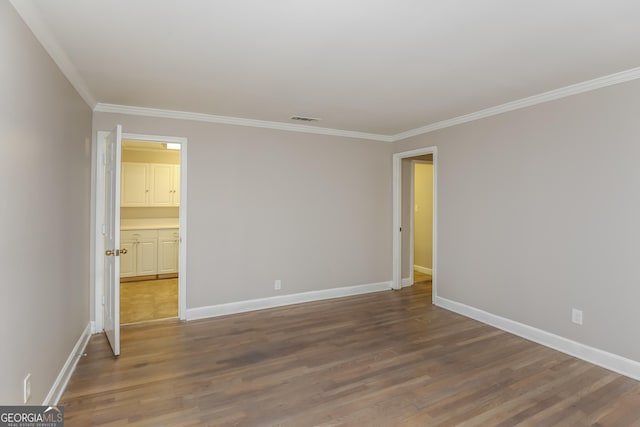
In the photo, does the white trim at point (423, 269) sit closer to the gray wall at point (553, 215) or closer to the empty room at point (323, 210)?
the empty room at point (323, 210)

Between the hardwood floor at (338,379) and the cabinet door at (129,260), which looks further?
the cabinet door at (129,260)

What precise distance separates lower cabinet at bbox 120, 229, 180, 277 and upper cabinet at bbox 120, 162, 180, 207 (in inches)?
23.6

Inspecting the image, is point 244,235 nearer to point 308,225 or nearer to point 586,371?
point 308,225

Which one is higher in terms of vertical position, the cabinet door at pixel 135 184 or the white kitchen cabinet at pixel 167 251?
the cabinet door at pixel 135 184

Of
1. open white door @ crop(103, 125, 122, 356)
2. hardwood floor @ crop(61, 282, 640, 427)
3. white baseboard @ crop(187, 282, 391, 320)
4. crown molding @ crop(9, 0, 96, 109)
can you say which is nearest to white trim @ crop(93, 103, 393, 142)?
open white door @ crop(103, 125, 122, 356)

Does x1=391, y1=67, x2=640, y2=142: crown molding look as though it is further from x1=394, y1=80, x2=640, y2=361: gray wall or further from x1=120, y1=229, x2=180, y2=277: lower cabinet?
x1=120, y1=229, x2=180, y2=277: lower cabinet

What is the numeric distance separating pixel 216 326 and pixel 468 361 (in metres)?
2.61

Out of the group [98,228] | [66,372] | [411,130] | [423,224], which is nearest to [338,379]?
[66,372]

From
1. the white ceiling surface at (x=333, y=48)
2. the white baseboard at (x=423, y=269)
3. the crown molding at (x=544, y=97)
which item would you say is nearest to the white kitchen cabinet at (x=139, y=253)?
the white ceiling surface at (x=333, y=48)

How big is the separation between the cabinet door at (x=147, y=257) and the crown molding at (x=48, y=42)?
337 centimetres

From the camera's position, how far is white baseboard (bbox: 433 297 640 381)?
281cm

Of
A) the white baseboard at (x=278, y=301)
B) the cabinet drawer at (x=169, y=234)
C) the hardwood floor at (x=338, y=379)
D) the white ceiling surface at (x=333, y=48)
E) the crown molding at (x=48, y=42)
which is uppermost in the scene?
the white ceiling surface at (x=333, y=48)

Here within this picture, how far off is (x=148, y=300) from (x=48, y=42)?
11.8 ft

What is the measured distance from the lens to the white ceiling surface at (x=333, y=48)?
1898 mm
